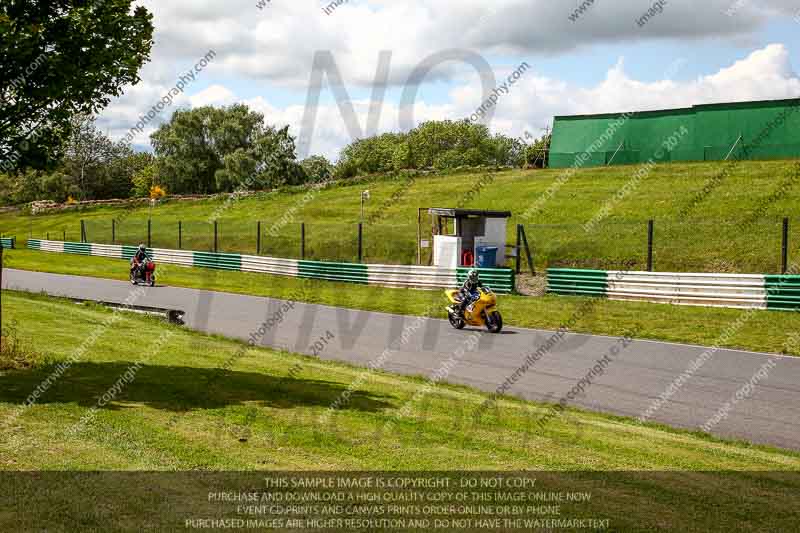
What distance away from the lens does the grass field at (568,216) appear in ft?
93.4

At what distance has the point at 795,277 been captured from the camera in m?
19.4

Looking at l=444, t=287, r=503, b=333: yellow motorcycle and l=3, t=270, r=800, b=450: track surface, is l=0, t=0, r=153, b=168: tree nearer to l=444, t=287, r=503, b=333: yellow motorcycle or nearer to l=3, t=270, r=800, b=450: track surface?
l=3, t=270, r=800, b=450: track surface

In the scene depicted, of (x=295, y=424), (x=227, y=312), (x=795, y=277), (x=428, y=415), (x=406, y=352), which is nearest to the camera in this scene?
(x=295, y=424)

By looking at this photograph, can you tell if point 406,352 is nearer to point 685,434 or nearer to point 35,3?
point 685,434

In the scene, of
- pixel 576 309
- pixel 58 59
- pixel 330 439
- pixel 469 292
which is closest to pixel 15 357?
pixel 58 59

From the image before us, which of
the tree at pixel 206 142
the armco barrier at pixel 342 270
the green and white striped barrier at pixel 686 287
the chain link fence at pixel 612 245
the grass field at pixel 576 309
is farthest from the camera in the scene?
the tree at pixel 206 142

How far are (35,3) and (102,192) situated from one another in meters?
104

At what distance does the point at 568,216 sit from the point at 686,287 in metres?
19.9

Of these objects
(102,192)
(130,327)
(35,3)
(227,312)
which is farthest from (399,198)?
(102,192)

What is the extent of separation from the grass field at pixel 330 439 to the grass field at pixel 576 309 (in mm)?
8293

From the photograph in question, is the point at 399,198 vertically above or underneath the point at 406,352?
above

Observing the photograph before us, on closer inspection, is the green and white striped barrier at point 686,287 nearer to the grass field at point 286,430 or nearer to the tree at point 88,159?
the grass field at point 286,430

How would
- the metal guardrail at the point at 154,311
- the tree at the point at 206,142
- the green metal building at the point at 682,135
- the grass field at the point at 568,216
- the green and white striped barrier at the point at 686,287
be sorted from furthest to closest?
1. the tree at the point at 206,142
2. the green metal building at the point at 682,135
3. the grass field at the point at 568,216
4. the green and white striped barrier at the point at 686,287
5. the metal guardrail at the point at 154,311

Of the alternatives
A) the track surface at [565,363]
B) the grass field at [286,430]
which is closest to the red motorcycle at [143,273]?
the track surface at [565,363]
